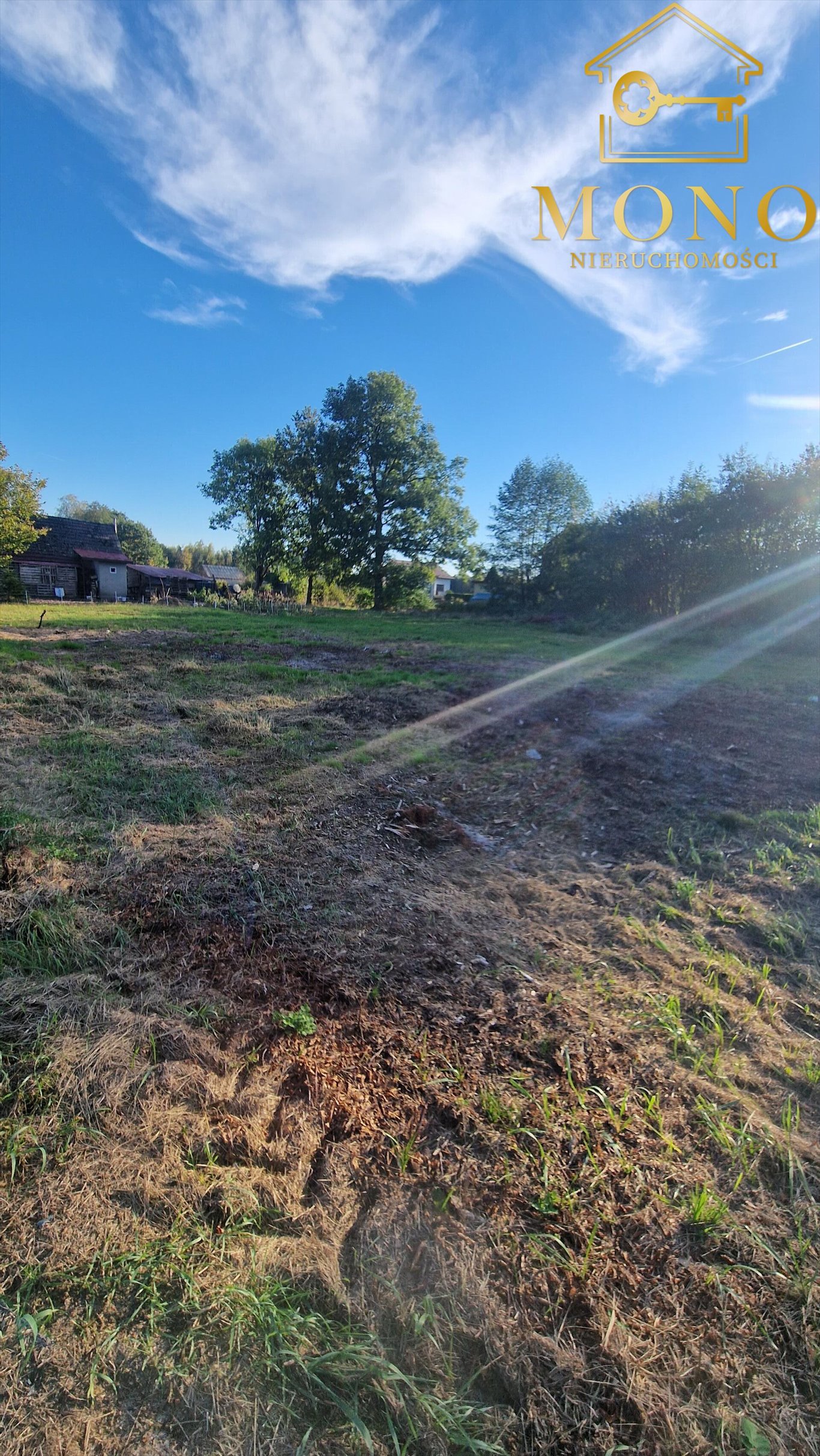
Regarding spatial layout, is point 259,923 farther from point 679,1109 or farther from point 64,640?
point 64,640

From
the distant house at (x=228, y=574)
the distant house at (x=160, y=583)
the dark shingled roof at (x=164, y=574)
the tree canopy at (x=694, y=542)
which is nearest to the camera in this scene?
the tree canopy at (x=694, y=542)

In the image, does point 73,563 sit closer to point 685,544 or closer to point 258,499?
point 258,499

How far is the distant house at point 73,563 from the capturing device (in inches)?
1077

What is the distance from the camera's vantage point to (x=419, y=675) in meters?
7.53

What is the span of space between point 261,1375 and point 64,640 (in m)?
8.72

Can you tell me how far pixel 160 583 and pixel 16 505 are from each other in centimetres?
1533

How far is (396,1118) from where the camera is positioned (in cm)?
157

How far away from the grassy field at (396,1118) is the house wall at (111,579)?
3036 cm

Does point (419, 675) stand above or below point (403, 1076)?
above

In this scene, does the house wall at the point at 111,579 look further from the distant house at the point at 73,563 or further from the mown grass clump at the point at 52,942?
the mown grass clump at the point at 52,942

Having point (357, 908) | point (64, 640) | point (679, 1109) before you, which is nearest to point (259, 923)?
point (357, 908)

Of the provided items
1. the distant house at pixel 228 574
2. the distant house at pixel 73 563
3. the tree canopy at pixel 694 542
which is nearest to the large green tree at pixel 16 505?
the distant house at pixel 73 563

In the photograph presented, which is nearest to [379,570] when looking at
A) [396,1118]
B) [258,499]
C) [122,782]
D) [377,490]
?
[377,490]

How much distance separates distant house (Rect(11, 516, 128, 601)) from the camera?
2734 cm
